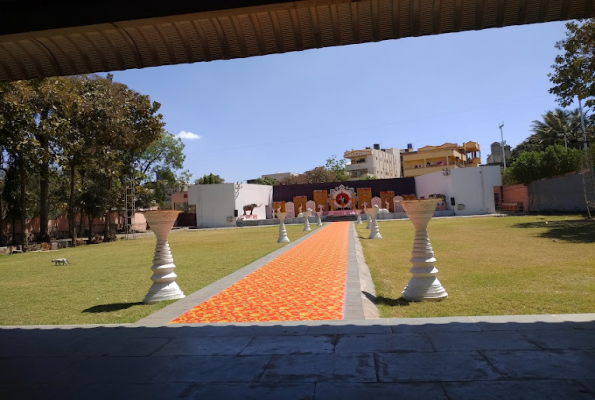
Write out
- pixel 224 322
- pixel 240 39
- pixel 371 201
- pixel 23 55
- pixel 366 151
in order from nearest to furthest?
pixel 240 39 → pixel 23 55 → pixel 224 322 → pixel 371 201 → pixel 366 151

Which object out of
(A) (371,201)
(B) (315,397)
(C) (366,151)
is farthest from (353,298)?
(C) (366,151)

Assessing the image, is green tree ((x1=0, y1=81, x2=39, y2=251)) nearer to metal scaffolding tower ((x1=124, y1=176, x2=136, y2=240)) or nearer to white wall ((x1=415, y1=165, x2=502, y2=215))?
metal scaffolding tower ((x1=124, y1=176, x2=136, y2=240))

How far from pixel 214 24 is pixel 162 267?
4171 millimetres

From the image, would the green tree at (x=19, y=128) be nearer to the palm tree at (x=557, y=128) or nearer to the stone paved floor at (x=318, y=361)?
Answer: the stone paved floor at (x=318, y=361)

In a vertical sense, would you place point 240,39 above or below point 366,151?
below

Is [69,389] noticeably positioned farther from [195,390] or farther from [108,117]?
[108,117]

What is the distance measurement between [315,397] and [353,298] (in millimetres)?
3288

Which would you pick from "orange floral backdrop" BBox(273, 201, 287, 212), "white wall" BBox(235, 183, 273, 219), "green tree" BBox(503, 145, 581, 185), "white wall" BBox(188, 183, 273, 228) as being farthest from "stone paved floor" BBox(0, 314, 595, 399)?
"orange floral backdrop" BBox(273, 201, 287, 212)

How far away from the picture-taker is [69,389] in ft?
8.66

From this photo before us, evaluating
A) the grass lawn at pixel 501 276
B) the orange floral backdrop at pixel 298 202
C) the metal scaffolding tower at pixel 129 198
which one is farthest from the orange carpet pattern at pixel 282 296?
the orange floral backdrop at pixel 298 202

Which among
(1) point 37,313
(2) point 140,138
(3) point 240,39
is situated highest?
(2) point 140,138

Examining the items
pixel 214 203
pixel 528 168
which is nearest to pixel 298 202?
pixel 214 203

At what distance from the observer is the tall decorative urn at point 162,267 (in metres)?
6.15

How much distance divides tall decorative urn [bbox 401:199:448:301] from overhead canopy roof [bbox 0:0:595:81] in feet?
9.69
